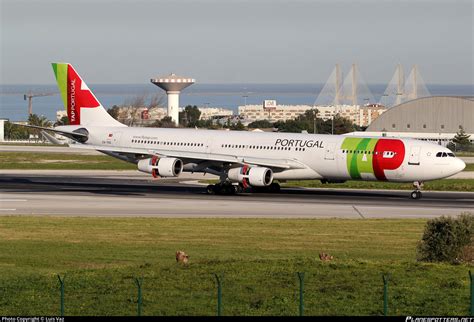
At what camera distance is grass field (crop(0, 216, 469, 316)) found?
88.8ft

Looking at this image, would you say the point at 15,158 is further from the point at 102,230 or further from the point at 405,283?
the point at 405,283

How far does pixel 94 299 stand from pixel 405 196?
132ft

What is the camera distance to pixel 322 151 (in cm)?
6319

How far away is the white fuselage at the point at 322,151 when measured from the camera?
6109cm

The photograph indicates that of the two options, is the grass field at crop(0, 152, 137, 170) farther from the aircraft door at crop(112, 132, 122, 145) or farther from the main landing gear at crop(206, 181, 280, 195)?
the main landing gear at crop(206, 181, 280, 195)

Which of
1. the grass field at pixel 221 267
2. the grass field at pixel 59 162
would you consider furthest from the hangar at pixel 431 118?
the grass field at pixel 221 267

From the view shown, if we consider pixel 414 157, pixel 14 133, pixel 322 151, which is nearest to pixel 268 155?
pixel 322 151

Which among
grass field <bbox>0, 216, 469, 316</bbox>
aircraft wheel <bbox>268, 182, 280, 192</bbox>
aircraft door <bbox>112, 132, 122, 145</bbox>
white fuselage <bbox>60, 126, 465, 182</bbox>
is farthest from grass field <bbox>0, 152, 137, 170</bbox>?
grass field <bbox>0, 216, 469, 316</bbox>

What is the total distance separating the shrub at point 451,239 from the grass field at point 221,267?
169cm

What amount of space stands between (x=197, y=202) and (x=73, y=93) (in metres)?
17.9

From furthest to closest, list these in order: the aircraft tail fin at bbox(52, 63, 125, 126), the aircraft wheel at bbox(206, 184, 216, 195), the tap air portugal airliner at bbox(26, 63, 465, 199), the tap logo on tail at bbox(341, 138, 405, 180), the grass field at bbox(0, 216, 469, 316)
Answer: the aircraft tail fin at bbox(52, 63, 125, 126)
the aircraft wheel at bbox(206, 184, 216, 195)
the tap air portugal airliner at bbox(26, 63, 465, 199)
the tap logo on tail at bbox(341, 138, 405, 180)
the grass field at bbox(0, 216, 469, 316)

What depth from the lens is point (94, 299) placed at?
27.5 metres

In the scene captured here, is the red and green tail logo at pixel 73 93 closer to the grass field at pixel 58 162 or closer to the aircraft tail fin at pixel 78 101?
the aircraft tail fin at pixel 78 101

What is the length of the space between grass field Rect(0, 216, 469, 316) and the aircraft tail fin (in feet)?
73.0
